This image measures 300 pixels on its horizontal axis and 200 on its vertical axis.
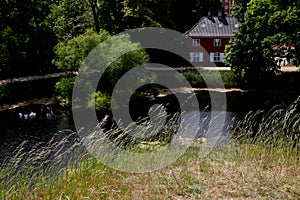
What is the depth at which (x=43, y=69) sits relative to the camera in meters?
31.5

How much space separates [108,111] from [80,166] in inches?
536

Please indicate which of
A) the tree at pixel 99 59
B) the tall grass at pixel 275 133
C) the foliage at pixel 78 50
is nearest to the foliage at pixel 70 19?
the foliage at pixel 78 50

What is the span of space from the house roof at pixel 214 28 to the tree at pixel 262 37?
27.9 ft

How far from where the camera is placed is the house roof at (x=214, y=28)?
36.0m

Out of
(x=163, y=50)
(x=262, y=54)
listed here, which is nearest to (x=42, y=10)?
(x=163, y=50)

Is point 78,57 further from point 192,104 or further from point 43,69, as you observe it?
point 43,69

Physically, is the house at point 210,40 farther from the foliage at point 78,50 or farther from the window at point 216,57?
the foliage at point 78,50

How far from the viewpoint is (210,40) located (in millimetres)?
36219

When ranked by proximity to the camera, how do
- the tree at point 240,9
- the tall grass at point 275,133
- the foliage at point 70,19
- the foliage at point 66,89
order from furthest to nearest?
the foliage at point 70,19
the tree at point 240,9
the foliage at point 66,89
the tall grass at point 275,133

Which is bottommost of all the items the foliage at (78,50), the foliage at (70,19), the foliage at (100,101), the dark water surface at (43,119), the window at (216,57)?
the dark water surface at (43,119)

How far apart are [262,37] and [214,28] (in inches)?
460

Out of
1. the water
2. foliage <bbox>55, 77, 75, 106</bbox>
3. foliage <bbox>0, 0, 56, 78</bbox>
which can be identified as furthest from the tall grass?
foliage <bbox>0, 0, 56, 78</bbox>

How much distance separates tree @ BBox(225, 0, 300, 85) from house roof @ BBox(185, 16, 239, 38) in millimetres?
8504

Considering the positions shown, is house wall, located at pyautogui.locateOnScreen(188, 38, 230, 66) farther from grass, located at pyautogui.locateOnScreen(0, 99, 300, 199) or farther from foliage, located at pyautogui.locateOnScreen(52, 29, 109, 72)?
grass, located at pyautogui.locateOnScreen(0, 99, 300, 199)
